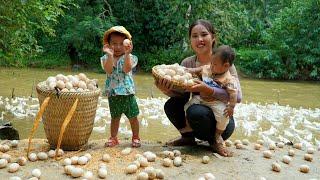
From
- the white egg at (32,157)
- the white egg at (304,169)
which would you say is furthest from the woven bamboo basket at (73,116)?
the white egg at (304,169)

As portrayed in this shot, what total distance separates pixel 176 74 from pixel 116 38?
739 mm

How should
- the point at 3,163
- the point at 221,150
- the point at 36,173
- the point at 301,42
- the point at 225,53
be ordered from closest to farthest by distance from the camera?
the point at 36,173 → the point at 3,163 → the point at 225,53 → the point at 221,150 → the point at 301,42

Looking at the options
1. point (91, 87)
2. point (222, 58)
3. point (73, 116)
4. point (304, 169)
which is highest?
point (222, 58)

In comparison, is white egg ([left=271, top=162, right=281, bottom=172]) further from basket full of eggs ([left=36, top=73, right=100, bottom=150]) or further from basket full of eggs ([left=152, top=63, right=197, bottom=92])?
basket full of eggs ([left=36, top=73, right=100, bottom=150])

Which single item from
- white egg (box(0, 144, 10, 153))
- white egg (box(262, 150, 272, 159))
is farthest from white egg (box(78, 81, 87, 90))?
white egg (box(262, 150, 272, 159))

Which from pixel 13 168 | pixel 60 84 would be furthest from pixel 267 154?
pixel 13 168

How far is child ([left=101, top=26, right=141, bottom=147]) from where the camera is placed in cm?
456

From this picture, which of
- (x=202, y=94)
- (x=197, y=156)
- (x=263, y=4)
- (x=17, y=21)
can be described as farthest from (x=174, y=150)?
(x=263, y=4)

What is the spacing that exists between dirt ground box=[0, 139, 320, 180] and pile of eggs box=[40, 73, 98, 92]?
0.62 m

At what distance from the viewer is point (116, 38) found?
4.64 meters

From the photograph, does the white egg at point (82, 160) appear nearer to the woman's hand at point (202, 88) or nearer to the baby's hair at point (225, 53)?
the woman's hand at point (202, 88)

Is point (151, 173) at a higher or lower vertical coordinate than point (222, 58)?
lower

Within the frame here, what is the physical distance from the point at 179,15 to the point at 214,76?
17674 millimetres

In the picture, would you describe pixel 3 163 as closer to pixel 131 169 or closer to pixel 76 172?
pixel 76 172
